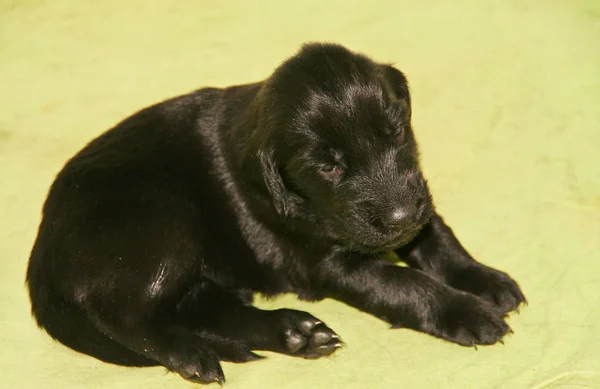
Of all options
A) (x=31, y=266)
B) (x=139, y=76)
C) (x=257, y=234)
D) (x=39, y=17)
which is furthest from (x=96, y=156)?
(x=39, y=17)

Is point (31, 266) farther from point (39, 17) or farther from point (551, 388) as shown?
point (39, 17)

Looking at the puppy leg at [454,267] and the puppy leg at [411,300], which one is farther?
the puppy leg at [454,267]

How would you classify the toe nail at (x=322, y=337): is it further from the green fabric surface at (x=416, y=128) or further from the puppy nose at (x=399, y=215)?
the puppy nose at (x=399, y=215)

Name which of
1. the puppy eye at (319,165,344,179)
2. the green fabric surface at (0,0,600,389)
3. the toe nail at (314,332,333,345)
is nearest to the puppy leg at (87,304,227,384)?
the green fabric surface at (0,0,600,389)

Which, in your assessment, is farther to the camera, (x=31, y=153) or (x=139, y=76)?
(x=139, y=76)

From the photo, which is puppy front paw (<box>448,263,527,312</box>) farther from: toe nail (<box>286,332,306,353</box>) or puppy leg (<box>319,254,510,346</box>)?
toe nail (<box>286,332,306,353</box>)

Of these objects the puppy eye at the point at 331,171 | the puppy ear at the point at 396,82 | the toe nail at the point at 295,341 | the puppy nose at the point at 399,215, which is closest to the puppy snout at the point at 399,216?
the puppy nose at the point at 399,215
